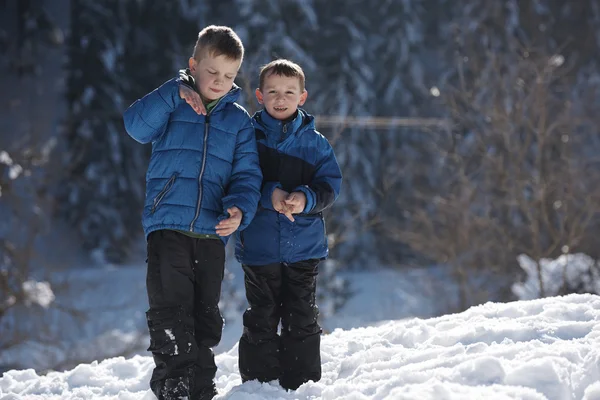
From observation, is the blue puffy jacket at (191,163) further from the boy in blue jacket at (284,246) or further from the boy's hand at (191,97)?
the boy in blue jacket at (284,246)

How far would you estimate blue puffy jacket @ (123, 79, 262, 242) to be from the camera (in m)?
3.11

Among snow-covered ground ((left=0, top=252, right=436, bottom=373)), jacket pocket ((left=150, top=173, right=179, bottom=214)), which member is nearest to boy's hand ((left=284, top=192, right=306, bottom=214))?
jacket pocket ((left=150, top=173, right=179, bottom=214))

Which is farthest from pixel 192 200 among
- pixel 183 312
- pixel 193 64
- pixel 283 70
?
pixel 283 70

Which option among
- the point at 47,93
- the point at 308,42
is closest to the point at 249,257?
the point at 308,42

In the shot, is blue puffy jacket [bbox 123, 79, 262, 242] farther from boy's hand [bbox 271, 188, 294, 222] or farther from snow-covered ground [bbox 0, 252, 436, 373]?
snow-covered ground [bbox 0, 252, 436, 373]

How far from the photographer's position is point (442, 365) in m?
2.98

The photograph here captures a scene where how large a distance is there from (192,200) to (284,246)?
1.66 ft

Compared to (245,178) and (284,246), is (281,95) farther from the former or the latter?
(284,246)

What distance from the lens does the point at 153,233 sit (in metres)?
3.17

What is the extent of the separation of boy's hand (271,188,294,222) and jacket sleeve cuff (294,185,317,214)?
0.06 metres

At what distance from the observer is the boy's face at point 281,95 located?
3354 mm

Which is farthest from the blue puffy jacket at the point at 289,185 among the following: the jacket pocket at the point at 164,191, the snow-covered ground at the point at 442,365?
the snow-covered ground at the point at 442,365

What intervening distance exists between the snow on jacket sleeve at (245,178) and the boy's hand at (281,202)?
0.26ft

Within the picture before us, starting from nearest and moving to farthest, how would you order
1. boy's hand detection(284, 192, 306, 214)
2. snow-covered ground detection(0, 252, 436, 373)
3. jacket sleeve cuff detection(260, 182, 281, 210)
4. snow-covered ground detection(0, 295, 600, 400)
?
snow-covered ground detection(0, 295, 600, 400) < boy's hand detection(284, 192, 306, 214) < jacket sleeve cuff detection(260, 182, 281, 210) < snow-covered ground detection(0, 252, 436, 373)
